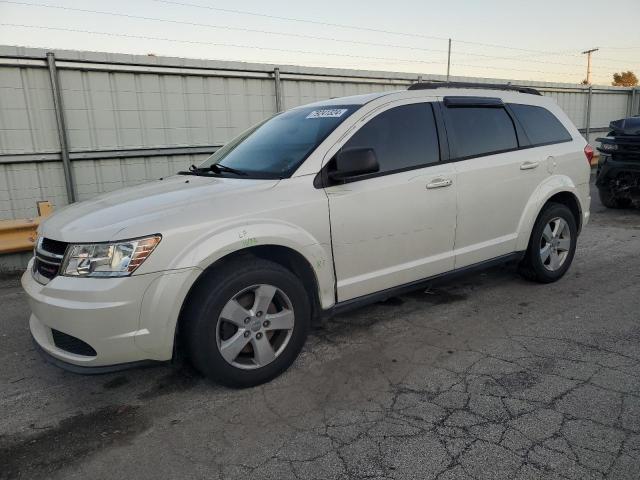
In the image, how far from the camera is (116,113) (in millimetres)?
6980

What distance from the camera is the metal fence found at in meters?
6.33

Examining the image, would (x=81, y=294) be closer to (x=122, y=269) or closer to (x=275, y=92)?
(x=122, y=269)

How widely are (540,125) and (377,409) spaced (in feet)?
11.0

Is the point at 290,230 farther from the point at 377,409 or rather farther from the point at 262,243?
the point at 377,409

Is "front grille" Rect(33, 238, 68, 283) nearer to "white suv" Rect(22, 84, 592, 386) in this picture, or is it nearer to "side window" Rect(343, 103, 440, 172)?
"white suv" Rect(22, 84, 592, 386)

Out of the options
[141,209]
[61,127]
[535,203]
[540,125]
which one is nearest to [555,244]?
[535,203]

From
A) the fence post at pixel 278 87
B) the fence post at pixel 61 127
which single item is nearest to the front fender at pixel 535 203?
the fence post at pixel 278 87

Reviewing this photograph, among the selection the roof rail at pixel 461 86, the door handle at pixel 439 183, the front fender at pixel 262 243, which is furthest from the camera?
the roof rail at pixel 461 86

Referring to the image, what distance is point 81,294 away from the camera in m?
2.62

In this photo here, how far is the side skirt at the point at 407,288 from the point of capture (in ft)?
11.2

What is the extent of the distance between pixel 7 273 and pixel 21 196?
106cm

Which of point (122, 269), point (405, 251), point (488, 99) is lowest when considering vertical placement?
point (405, 251)

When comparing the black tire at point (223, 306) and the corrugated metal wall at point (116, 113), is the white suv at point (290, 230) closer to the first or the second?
the black tire at point (223, 306)

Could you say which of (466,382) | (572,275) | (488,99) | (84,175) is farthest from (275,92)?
(466,382)
